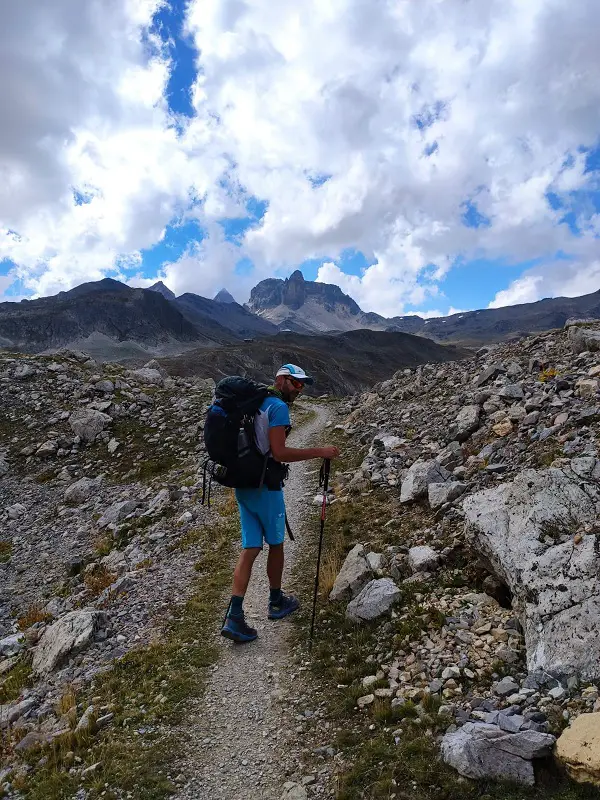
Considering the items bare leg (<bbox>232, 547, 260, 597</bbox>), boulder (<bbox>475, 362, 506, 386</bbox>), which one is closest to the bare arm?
bare leg (<bbox>232, 547, 260, 597</bbox>)

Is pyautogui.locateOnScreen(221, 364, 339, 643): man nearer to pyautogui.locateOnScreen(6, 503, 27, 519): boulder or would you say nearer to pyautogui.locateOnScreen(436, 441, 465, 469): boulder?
pyautogui.locateOnScreen(436, 441, 465, 469): boulder

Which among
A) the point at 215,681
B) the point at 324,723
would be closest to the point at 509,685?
the point at 324,723

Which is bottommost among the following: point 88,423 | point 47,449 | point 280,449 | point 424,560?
point 424,560

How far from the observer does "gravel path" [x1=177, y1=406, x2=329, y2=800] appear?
5098mm

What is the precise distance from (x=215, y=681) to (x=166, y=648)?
47.7 inches

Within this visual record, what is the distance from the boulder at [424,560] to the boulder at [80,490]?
1451cm

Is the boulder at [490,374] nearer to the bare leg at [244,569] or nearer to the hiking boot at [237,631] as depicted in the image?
the bare leg at [244,569]

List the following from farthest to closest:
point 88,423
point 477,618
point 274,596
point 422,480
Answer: point 88,423 < point 422,480 < point 274,596 < point 477,618

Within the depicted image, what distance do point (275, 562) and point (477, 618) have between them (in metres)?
3.18

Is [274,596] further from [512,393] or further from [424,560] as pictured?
[512,393]

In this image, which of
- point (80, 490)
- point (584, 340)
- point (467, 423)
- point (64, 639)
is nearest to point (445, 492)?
point (467, 423)

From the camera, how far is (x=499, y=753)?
4387 mm

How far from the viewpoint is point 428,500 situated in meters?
10.8

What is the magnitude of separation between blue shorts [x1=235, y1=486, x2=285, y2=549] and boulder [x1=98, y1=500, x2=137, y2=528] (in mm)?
9888
